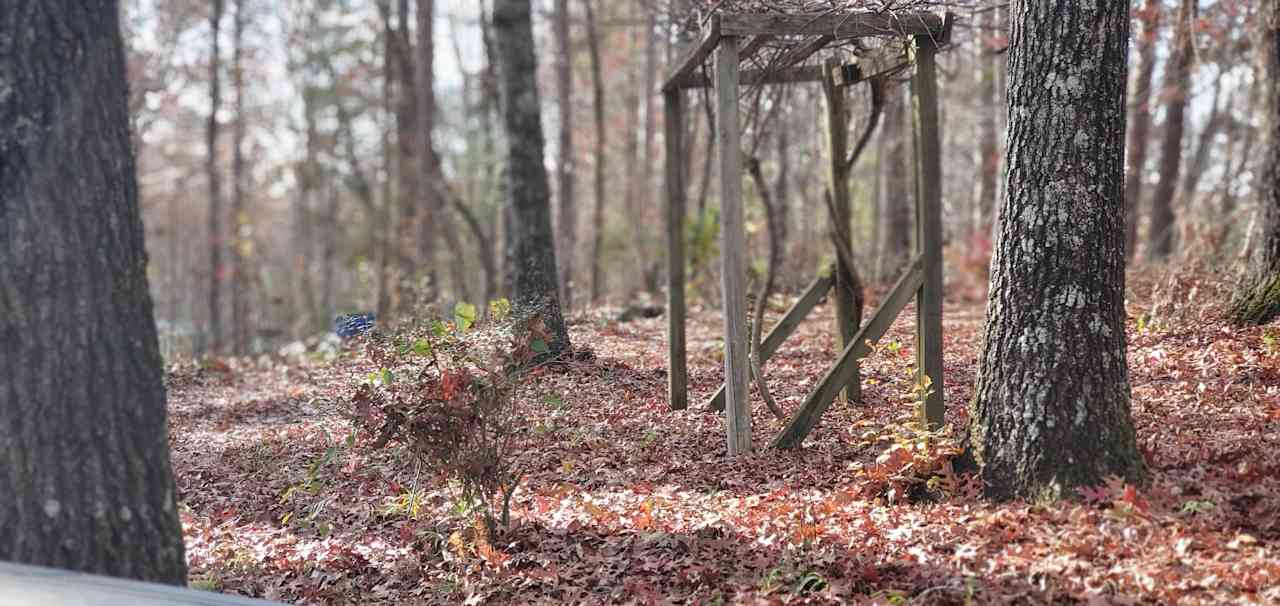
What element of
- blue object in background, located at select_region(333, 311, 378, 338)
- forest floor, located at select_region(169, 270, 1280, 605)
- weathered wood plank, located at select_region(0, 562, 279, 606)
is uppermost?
blue object in background, located at select_region(333, 311, 378, 338)

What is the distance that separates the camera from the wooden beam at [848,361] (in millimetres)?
5891

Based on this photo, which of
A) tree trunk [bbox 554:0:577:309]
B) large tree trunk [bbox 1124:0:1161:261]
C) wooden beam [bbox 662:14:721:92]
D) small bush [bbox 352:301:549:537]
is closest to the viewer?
small bush [bbox 352:301:549:537]

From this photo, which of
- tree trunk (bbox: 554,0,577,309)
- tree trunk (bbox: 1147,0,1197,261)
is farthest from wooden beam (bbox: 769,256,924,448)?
tree trunk (bbox: 554,0,577,309)

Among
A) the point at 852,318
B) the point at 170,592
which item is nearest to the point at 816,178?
the point at 852,318

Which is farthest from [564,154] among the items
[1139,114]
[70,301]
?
[70,301]

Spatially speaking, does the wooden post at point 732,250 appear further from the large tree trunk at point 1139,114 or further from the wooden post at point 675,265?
Result: the large tree trunk at point 1139,114

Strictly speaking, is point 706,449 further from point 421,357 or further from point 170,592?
point 170,592

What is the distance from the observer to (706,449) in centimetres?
651

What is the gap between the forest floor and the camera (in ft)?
13.8

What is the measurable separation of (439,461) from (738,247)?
7.59 ft

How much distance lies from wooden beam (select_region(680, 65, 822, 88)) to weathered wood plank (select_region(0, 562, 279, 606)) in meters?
4.87

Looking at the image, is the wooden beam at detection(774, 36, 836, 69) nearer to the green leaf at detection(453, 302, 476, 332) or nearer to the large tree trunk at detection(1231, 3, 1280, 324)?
the green leaf at detection(453, 302, 476, 332)

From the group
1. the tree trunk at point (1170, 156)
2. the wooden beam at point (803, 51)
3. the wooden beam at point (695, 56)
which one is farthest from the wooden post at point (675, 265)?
the tree trunk at point (1170, 156)

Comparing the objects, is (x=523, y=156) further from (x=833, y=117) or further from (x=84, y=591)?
(x=84, y=591)
